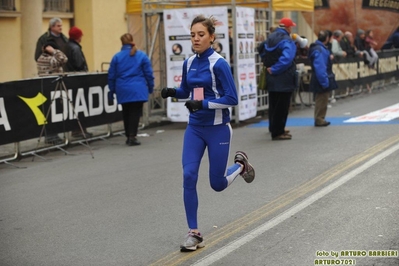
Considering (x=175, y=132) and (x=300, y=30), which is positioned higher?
(x=300, y=30)

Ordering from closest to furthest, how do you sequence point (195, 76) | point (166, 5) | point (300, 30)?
point (195, 76), point (166, 5), point (300, 30)

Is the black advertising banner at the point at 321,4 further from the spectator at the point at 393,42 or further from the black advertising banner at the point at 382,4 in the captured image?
the spectator at the point at 393,42

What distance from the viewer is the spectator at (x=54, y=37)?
1688cm

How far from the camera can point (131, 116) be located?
1623cm

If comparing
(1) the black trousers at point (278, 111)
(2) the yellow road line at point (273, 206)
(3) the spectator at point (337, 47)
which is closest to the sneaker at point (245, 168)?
(2) the yellow road line at point (273, 206)

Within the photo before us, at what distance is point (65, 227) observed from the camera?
9.07 meters

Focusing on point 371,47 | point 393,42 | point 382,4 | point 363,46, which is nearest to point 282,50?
point 363,46

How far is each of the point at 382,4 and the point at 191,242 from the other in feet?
83.2

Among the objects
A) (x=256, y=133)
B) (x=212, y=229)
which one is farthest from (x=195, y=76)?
(x=256, y=133)

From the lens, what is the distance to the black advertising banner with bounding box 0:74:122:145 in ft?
47.0

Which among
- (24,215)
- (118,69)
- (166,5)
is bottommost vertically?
(24,215)

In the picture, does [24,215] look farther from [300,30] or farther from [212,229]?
[300,30]

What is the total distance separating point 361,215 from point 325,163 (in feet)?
12.1

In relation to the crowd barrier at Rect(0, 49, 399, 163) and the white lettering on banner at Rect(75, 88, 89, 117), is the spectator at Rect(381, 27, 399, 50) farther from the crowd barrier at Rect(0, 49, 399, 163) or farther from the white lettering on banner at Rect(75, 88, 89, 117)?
the white lettering on banner at Rect(75, 88, 89, 117)
